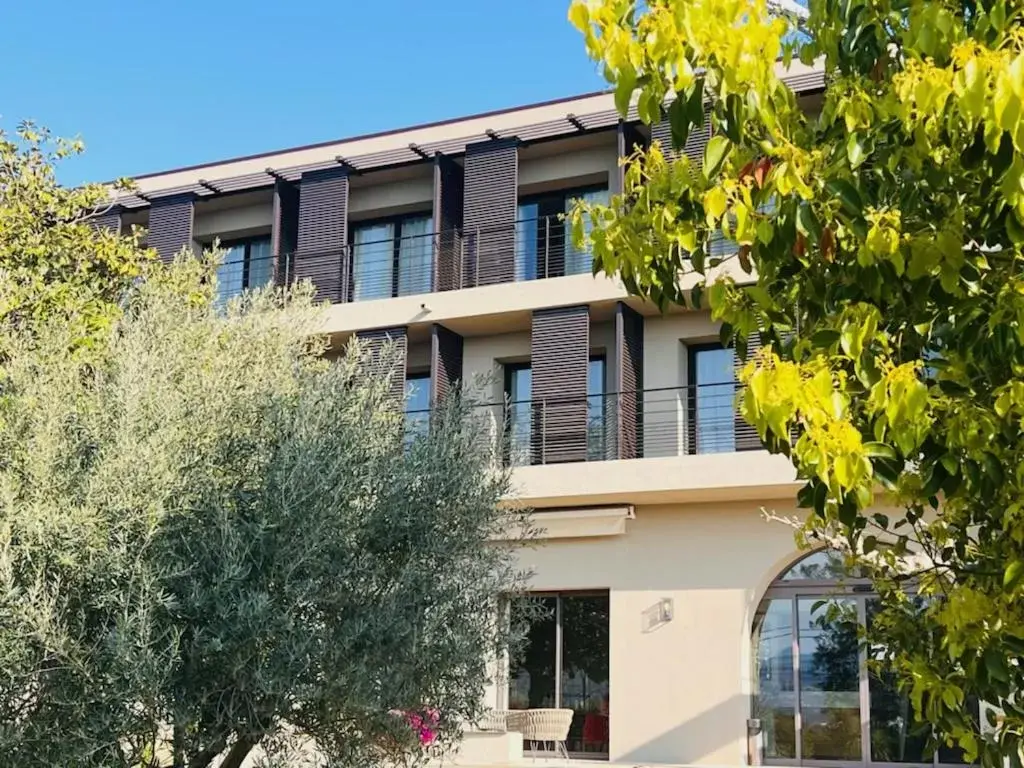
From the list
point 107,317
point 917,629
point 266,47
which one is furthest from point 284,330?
point 266,47

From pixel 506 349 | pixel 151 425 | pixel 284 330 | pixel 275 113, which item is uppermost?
pixel 275 113

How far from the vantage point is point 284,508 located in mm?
7324

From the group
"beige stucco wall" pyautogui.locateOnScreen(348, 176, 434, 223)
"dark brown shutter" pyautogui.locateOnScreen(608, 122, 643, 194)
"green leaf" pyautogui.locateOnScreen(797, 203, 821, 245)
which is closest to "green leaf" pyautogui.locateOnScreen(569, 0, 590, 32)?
"green leaf" pyautogui.locateOnScreen(797, 203, 821, 245)

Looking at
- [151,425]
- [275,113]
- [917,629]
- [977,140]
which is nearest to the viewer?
[977,140]

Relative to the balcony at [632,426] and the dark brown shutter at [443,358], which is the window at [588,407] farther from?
the dark brown shutter at [443,358]

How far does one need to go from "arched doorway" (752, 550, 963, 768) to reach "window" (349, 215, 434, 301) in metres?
8.53

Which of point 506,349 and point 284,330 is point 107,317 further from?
point 506,349

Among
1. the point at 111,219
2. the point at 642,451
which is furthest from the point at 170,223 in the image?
the point at 642,451

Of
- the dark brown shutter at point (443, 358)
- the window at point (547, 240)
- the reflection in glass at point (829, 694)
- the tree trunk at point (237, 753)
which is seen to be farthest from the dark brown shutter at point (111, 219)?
the tree trunk at point (237, 753)

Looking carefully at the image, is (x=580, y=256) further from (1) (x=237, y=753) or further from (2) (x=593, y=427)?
(1) (x=237, y=753)

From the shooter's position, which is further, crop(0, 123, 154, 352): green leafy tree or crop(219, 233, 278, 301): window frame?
crop(219, 233, 278, 301): window frame

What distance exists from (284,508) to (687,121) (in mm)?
4494

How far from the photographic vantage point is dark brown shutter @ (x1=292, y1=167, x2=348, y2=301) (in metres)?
21.3

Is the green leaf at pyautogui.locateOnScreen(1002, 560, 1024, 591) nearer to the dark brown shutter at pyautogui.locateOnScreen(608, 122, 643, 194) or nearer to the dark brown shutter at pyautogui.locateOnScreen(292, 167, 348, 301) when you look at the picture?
the dark brown shutter at pyautogui.locateOnScreen(608, 122, 643, 194)
